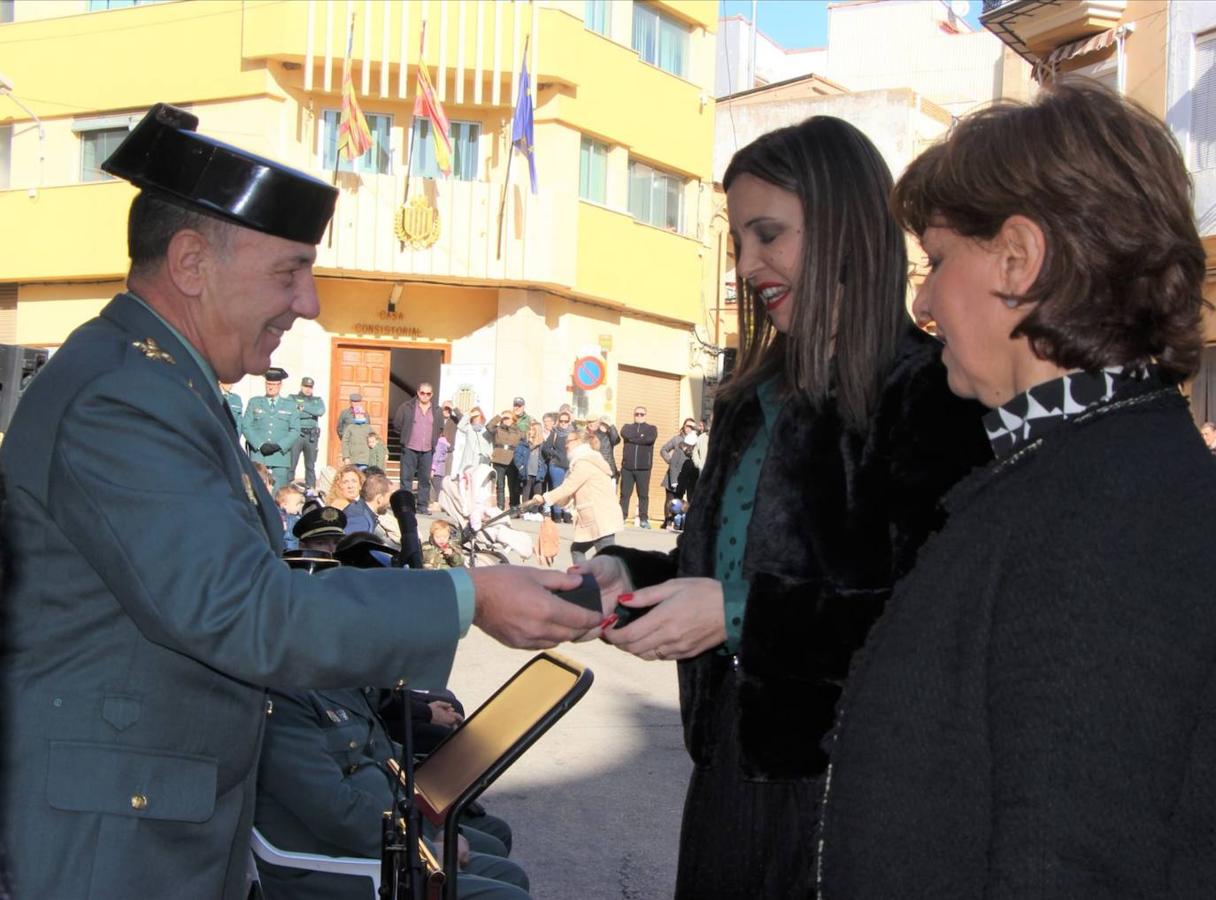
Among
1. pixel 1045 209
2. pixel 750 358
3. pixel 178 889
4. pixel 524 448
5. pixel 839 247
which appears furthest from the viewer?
pixel 524 448

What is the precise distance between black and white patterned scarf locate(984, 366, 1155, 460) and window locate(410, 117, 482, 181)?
2483cm

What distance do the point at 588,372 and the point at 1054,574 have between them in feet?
76.7

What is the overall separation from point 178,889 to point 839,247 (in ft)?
5.02

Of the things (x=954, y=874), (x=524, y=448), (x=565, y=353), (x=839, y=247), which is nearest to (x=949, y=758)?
(x=954, y=874)

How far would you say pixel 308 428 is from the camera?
1880 centimetres

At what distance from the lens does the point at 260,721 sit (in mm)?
2242

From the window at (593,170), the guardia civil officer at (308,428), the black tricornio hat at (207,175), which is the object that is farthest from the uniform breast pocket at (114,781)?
the window at (593,170)

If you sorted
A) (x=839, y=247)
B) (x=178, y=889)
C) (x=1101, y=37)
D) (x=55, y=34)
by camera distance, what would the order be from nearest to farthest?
(x=178, y=889) → (x=839, y=247) → (x=1101, y=37) → (x=55, y=34)

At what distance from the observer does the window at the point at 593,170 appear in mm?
26438

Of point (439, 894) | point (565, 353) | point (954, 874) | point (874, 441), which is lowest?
point (439, 894)

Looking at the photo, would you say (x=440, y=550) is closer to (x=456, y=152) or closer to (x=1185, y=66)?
(x=456, y=152)

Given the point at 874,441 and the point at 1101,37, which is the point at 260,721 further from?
the point at 1101,37

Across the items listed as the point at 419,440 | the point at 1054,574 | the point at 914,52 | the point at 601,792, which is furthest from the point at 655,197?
the point at 1054,574

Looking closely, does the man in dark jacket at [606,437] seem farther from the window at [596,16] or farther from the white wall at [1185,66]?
the white wall at [1185,66]
